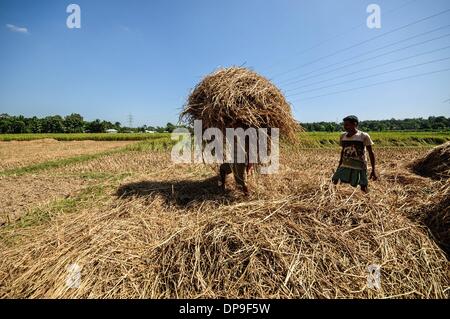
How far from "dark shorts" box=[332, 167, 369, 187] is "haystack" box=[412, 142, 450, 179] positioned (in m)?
2.99

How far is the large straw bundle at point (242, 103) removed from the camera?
3.77 metres

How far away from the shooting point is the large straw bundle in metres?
3.77

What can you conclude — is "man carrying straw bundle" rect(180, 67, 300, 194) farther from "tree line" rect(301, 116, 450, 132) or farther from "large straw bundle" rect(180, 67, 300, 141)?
"tree line" rect(301, 116, 450, 132)

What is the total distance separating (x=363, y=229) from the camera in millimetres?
2584

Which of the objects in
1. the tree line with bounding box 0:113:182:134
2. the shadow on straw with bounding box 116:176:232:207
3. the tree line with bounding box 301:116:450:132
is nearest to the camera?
the shadow on straw with bounding box 116:176:232:207

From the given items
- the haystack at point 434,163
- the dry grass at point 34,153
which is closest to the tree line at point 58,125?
the dry grass at point 34,153

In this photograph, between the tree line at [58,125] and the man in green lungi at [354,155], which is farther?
the tree line at [58,125]

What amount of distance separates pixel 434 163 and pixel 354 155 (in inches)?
147

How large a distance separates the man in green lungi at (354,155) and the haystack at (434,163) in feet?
9.88

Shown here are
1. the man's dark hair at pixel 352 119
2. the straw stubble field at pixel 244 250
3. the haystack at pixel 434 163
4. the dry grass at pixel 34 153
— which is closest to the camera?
the straw stubble field at pixel 244 250

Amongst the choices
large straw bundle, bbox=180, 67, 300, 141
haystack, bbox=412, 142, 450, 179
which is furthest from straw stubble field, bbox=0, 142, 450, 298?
haystack, bbox=412, 142, 450, 179

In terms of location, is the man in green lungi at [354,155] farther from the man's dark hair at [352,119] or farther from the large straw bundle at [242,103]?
the large straw bundle at [242,103]
